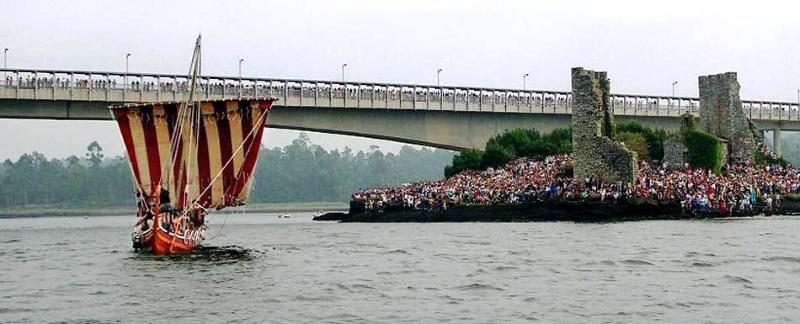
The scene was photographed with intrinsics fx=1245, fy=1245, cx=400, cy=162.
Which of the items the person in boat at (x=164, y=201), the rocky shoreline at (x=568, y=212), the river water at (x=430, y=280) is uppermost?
the person in boat at (x=164, y=201)

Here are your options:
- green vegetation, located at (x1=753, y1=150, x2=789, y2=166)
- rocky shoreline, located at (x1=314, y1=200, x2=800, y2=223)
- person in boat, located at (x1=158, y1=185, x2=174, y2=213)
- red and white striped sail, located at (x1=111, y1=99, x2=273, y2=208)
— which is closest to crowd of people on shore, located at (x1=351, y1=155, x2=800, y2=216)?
rocky shoreline, located at (x1=314, y1=200, x2=800, y2=223)

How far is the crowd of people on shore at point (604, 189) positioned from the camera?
67812 millimetres

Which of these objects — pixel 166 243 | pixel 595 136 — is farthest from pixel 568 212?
pixel 166 243

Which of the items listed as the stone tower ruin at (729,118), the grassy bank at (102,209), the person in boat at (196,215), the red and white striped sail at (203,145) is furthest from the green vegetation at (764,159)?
the grassy bank at (102,209)

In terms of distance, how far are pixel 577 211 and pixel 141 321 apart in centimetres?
4353

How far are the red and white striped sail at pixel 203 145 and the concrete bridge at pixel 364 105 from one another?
10645mm

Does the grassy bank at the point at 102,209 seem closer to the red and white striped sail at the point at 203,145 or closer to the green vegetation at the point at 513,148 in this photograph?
the green vegetation at the point at 513,148

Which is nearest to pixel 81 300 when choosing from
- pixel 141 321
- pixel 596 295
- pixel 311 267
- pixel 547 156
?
pixel 141 321

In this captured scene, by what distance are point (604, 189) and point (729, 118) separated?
15284 mm

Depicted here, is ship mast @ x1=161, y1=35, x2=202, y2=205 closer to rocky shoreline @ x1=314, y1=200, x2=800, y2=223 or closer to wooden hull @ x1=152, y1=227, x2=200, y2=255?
wooden hull @ x1=152, y1=227, x2=200, y2=255

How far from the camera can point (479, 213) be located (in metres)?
69.9

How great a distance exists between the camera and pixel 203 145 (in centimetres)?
4959

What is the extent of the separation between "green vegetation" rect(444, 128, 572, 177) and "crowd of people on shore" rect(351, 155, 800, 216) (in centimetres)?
93

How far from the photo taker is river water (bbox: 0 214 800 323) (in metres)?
27.0
